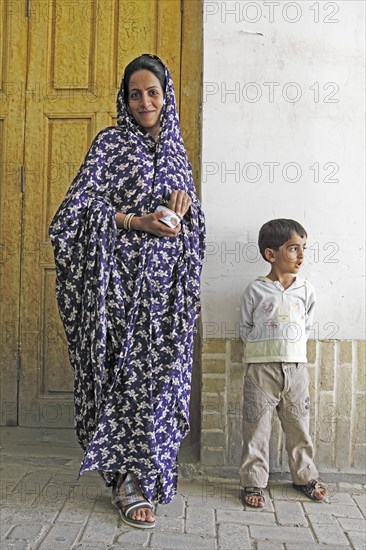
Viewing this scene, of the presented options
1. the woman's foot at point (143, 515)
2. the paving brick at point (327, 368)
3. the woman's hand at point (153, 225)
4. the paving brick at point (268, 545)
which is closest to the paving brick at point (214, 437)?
the paving brick at point (327, 368)

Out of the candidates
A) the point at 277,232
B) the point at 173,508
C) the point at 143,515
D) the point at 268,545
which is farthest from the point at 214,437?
the point at 277,232

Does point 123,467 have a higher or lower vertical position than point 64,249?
lower

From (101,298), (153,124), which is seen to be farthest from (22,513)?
(153,124)

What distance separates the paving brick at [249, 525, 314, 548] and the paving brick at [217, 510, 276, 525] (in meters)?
0.05

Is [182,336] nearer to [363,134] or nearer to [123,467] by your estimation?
[123,467]

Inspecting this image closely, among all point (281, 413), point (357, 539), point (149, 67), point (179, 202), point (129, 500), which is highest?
point (149, 67)

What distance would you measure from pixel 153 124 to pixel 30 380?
5.82 ft

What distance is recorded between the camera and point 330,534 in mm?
2750

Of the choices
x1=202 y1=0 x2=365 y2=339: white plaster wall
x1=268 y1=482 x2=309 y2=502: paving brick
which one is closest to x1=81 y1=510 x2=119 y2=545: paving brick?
x1=268 y1=482 x2=309 y2=502: paving brick

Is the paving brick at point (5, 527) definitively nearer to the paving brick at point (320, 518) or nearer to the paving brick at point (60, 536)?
the paving brick at point (60, 536)

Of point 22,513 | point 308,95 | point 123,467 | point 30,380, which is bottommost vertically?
point 22,513

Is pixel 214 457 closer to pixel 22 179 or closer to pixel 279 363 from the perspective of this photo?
pixel 279 363

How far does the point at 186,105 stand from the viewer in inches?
148

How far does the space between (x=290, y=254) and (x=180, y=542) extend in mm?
1433
